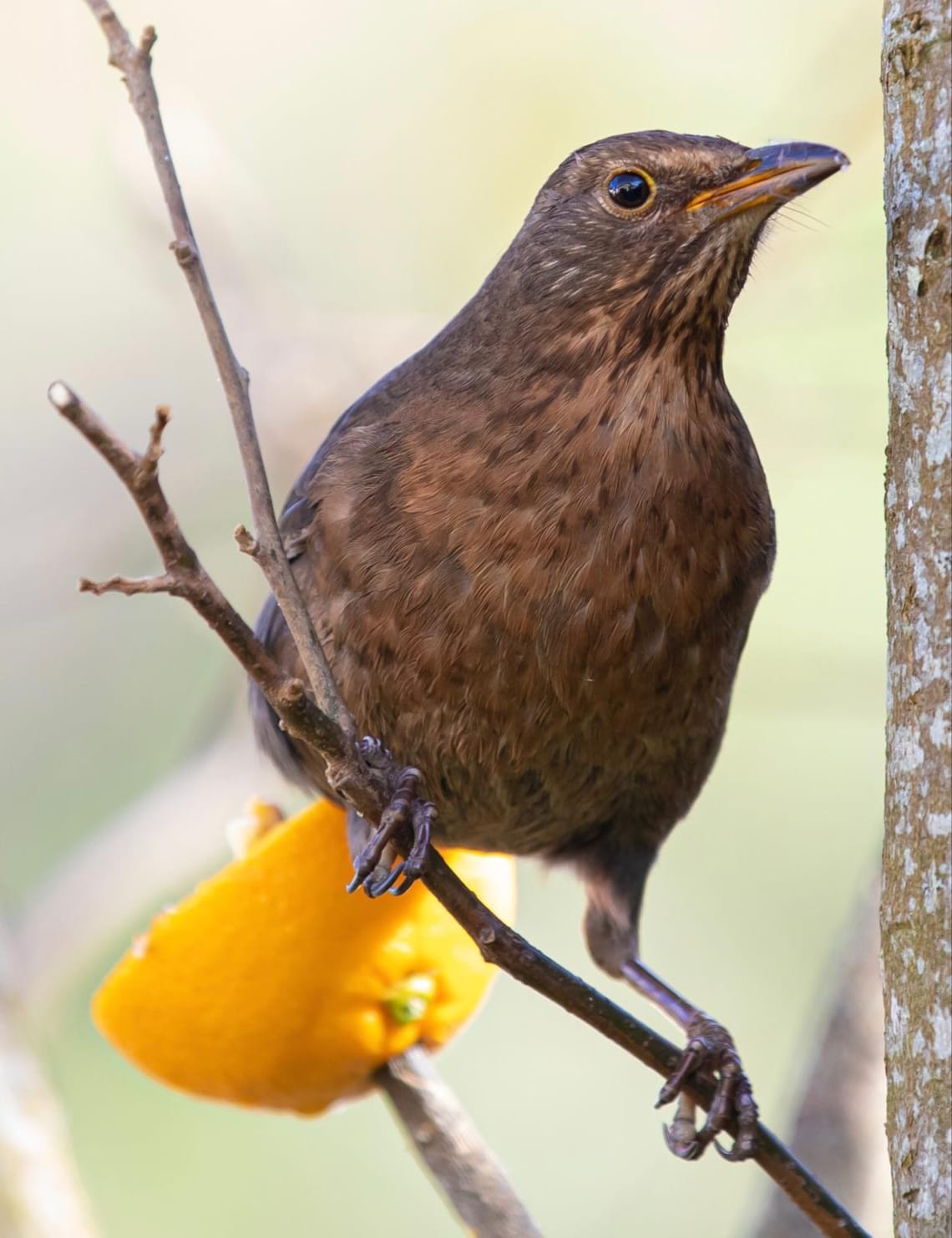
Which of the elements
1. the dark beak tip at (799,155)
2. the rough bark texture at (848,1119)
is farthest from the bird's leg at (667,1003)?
the dark beak tip at (799,155)

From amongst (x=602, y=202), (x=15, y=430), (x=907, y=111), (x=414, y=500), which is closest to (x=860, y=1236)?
(x=414, y=500)

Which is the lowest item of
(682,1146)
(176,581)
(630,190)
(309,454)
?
(682,1146)

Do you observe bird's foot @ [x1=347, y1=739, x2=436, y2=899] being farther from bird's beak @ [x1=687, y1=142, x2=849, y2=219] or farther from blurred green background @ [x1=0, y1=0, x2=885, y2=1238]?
blurred green background @ [x1=0, y1=0, x2=885, y2=1238]

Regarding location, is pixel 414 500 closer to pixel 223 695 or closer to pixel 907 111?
pixel 907 111

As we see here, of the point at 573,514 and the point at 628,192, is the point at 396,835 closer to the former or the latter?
the point at 573,514

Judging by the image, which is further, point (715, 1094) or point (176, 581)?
point (715, 1094)

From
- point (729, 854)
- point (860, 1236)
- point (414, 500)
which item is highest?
point (414, 500)

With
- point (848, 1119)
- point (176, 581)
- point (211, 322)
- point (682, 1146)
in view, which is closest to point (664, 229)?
point (211, 322)
